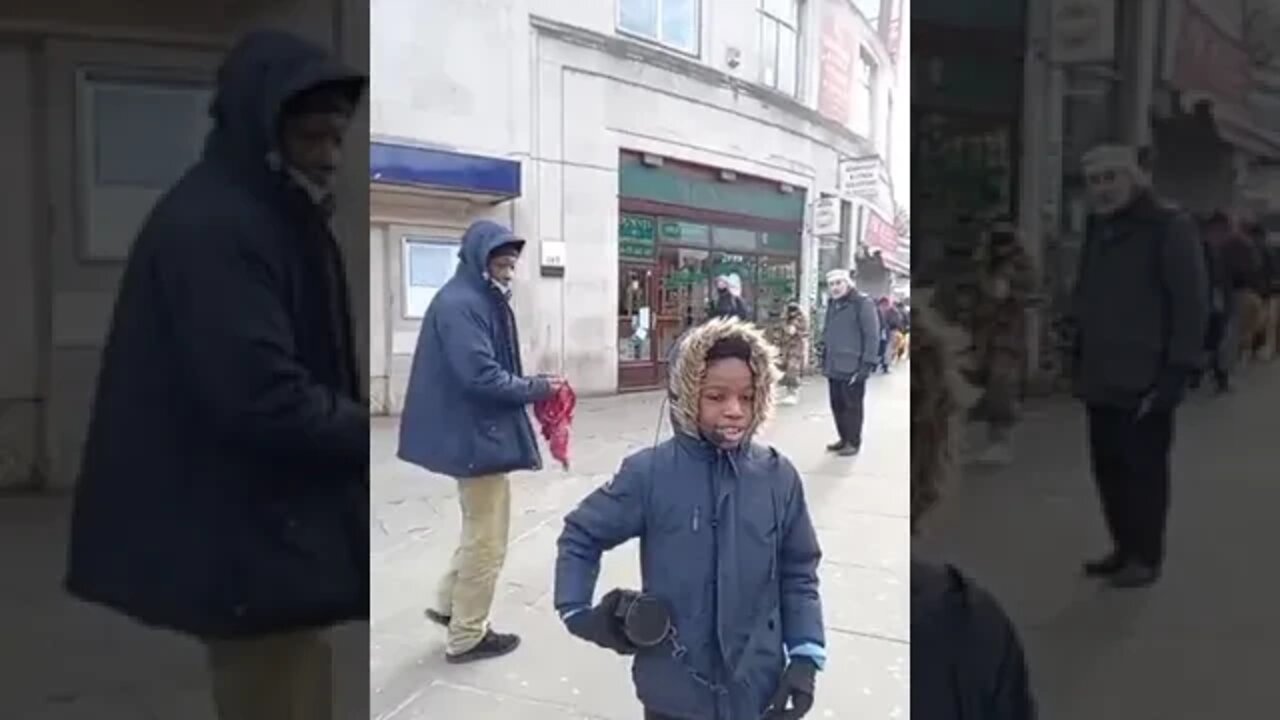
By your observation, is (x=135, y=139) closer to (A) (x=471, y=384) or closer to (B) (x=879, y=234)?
(A) (x=471, y=384)

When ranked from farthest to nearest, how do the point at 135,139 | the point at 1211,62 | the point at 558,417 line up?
the point at 558,417 < the point at 135,139 < the point at 1211,62

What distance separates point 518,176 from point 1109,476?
0.91 m

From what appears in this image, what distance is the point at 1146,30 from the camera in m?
1.35

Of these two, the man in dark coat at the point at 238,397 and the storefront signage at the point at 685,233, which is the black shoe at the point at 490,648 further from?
the storefront signage at the point at 685,233

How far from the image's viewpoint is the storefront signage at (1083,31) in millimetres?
1364

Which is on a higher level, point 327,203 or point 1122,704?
point 327,203

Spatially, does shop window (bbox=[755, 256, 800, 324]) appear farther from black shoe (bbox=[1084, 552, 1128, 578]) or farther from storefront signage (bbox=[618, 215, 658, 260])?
black shoe (bbox=[1084, 552, 1128, 578])

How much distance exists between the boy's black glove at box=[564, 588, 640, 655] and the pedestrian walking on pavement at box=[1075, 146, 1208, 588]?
25.2 inches

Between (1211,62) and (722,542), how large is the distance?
878 mm

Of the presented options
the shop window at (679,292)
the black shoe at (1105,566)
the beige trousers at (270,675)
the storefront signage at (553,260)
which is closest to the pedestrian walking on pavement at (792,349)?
the shop window at (679,292)

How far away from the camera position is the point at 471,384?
159 centimetres

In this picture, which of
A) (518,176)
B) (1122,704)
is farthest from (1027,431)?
(518,176)

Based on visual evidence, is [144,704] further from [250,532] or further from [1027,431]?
[1027,431]

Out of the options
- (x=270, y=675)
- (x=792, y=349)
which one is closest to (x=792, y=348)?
(x=792, y=349)
